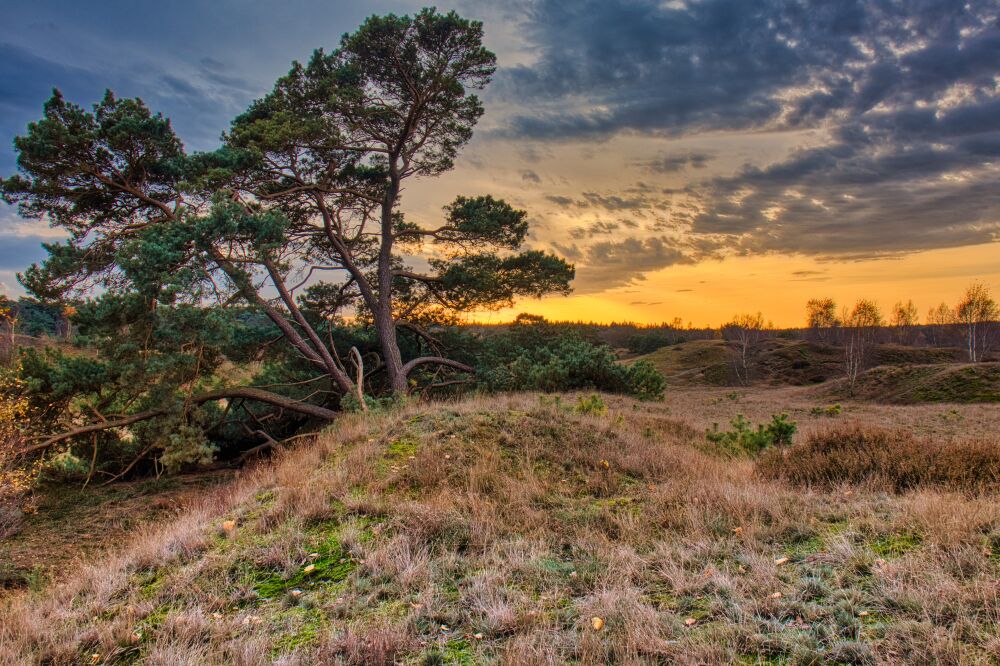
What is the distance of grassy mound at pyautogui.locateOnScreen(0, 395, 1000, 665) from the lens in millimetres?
3273

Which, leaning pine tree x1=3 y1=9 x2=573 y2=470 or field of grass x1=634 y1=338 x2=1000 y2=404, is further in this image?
field of grass x1=634 y1=338 x2=1000 y2=404

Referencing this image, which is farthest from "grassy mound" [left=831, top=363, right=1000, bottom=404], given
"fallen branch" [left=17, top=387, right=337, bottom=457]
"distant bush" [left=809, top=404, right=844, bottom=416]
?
"fallen branch" [left=17, top=387, right=337, bottom=457]

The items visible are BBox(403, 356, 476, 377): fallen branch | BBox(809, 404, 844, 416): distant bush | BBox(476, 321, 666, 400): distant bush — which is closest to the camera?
BBox(476, 321, 666, 400): distant bush

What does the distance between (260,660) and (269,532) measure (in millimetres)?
2533

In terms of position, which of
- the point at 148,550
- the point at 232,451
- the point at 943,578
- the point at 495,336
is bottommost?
the point at 232,451

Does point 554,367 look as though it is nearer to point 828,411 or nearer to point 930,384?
point 828,411

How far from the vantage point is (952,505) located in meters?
4.66

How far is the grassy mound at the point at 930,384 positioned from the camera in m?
29.1

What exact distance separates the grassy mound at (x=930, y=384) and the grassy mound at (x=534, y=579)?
32.0m

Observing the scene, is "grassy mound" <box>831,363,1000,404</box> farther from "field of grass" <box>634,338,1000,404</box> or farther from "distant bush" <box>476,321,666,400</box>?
"distant bush" <box>476,321,666,400</box>

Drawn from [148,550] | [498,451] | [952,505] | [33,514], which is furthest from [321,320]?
[952,505]

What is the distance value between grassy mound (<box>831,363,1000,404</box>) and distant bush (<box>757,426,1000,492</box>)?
29.3m

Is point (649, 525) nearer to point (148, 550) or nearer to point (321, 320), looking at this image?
point (148, 550)

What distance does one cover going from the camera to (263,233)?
1295cm
